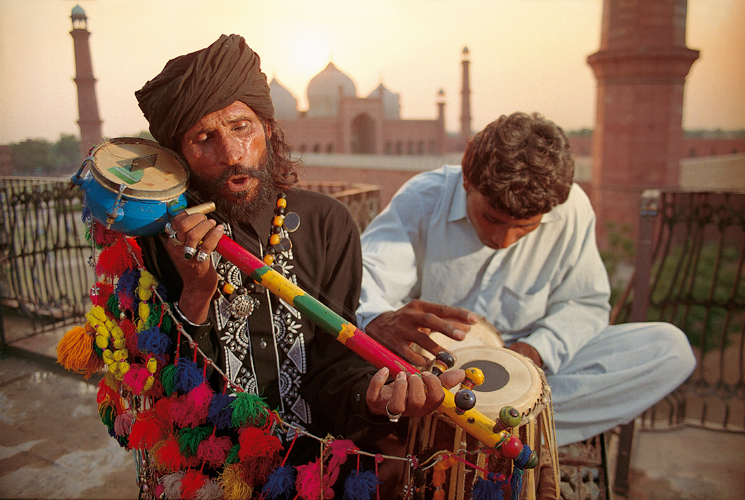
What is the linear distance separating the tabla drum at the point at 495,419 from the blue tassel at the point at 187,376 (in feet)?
2.61

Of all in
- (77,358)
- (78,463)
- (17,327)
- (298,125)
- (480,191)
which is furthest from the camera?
(298,125)

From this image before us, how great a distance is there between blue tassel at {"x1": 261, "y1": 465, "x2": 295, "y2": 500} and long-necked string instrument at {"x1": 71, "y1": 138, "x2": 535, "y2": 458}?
0.61m

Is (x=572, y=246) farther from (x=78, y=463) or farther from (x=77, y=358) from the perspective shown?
(x=78, y=463)

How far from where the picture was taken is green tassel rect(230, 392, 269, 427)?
5.36ft

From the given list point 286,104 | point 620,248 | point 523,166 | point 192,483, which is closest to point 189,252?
point 192,483

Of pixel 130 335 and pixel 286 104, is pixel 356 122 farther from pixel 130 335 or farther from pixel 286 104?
pixel 130 335

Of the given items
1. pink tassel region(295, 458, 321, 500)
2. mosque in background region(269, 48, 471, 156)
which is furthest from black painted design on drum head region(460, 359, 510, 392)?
mosque in background region(269, 48, 471, 156)

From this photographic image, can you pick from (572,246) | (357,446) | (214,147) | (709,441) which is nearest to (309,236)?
(214,147)

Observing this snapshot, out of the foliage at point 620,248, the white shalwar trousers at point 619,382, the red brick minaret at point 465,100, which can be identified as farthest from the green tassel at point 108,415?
the red brick minaret at point 465,100

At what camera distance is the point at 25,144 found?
1.97m

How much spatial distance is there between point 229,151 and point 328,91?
3053cm

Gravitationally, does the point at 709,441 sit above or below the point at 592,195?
below

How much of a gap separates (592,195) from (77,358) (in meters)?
13.9

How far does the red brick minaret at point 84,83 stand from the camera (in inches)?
72.7
